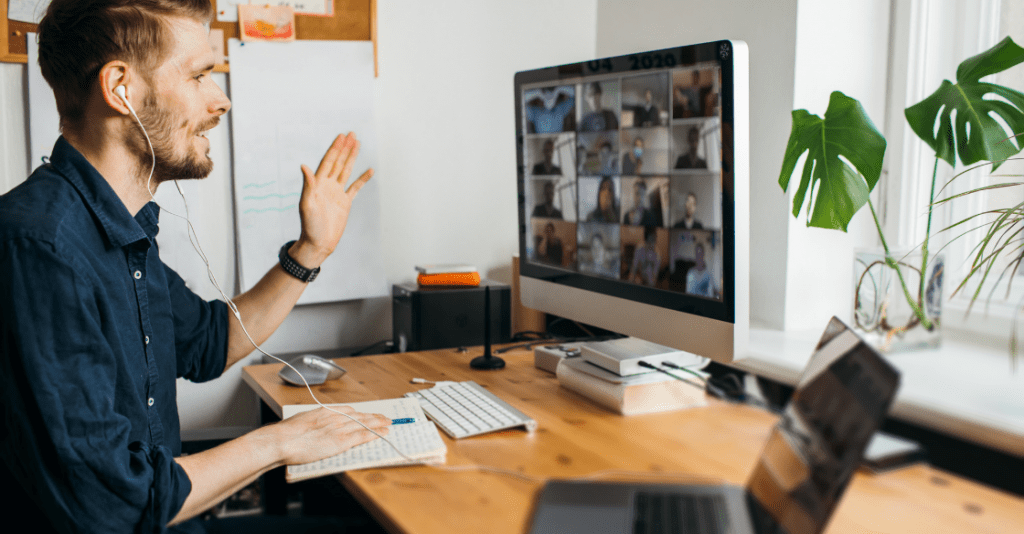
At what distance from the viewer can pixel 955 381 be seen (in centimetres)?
121

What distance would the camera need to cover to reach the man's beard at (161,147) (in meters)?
1.06

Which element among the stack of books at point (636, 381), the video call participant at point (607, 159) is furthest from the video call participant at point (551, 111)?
the stack of books at point (636, 381)

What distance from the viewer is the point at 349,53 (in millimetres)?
2033

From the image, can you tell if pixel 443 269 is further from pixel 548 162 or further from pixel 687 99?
pixel 687 99

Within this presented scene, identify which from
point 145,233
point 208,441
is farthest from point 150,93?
point 208,441

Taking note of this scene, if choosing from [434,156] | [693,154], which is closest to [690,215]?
[693,154]

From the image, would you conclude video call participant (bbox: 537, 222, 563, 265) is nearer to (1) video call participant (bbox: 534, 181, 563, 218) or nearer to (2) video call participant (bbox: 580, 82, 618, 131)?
(1) video call participant (bbox: 534, 181, 563, 218)

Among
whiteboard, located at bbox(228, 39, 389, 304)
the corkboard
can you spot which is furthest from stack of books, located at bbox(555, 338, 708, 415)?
the corkboard

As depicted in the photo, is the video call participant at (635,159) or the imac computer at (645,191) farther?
the video call participant at (635,159)

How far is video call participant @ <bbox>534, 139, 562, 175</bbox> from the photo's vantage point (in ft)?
4.80

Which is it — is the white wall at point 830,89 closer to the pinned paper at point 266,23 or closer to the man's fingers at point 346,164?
the man's fingers at point 346,164

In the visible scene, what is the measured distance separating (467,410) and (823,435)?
2.23ft

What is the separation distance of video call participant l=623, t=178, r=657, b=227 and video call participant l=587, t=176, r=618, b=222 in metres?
0.05

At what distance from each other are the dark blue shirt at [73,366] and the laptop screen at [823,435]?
0.71 meters
